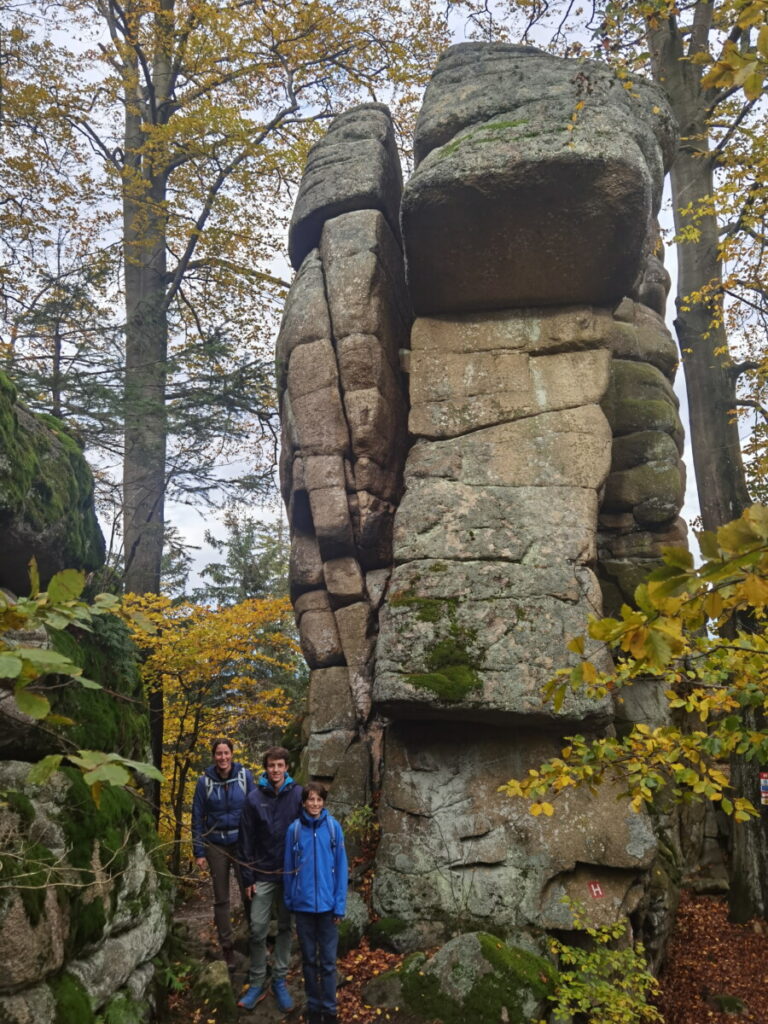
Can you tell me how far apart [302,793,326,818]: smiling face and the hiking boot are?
1634mm

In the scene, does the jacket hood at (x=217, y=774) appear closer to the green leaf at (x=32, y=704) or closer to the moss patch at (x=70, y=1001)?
the moss patch at (x=70, y=1001)

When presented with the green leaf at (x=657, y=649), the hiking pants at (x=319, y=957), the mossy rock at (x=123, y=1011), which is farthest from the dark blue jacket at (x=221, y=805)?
the green leaf at (x=657, y=649)

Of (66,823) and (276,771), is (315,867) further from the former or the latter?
(66,823)

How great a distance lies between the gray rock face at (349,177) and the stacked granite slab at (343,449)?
41 mm

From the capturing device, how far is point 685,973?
8367 mm

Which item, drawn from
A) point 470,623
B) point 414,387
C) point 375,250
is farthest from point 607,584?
point 375,250

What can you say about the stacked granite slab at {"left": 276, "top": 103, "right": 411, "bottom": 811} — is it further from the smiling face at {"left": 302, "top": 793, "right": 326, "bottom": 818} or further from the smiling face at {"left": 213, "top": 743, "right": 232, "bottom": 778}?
the smiling face at {"left": 302, "top": 793, "right": 326, "bottom": 818}

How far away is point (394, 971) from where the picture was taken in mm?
6613

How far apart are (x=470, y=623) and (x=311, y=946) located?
368cm

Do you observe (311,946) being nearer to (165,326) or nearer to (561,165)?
(561,165)

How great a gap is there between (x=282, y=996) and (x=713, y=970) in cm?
532

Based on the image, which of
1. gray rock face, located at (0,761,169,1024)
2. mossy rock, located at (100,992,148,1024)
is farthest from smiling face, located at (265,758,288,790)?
mossy rock, located at (100,992,148,1024)

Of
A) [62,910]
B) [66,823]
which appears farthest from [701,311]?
[62,910]

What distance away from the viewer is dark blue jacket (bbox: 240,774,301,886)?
6004 mm
